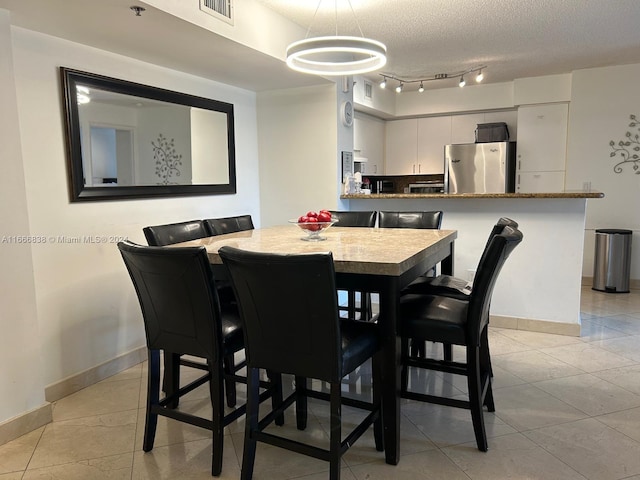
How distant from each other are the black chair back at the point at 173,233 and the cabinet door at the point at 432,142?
14.5 ft

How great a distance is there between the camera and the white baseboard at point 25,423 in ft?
7.09

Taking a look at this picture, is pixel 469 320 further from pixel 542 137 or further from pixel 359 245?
pixel 542 137

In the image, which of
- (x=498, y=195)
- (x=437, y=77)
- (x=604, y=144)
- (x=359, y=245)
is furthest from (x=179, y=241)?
(x=604, y=144)

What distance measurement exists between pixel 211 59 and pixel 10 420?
247 centimetres

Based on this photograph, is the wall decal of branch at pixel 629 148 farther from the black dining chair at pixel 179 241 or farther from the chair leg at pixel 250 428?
the chair leg at pixel 250 428

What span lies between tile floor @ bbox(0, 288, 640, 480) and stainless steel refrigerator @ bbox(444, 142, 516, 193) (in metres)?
3.17

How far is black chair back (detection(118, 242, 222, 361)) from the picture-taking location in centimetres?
171

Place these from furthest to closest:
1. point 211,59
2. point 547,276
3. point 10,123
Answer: point 547,276
point 211,59
point 10,123

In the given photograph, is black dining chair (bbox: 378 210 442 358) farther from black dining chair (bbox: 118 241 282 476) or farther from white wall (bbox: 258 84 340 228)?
black dining chair (bbox: 118 241 282 476)

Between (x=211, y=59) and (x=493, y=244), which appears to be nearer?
(x=493, y=244)

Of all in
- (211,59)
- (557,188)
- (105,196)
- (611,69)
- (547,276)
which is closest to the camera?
(105,196)

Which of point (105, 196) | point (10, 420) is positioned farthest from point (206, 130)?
point (10, 420)

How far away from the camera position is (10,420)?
7.17ft

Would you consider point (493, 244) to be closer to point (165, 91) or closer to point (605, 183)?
point (165, 91)
